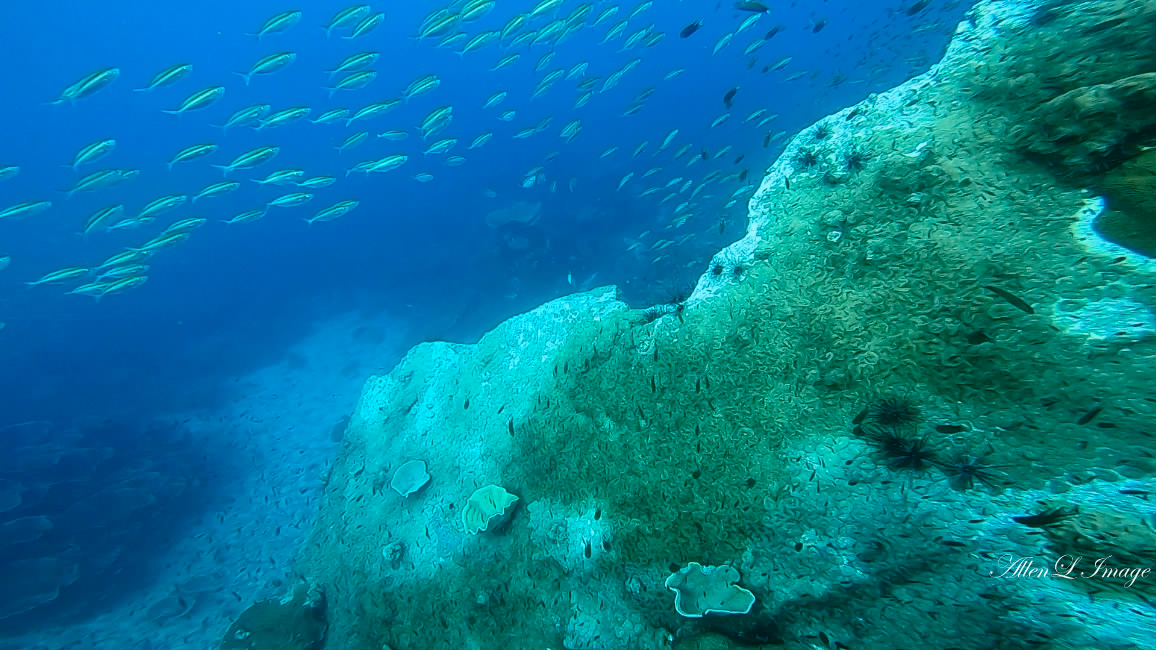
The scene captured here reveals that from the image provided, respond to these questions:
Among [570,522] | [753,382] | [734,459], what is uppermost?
[753,382]

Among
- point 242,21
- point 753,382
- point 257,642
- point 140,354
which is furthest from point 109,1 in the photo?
point 753,382

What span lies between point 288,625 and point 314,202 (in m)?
60.8

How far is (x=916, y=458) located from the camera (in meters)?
2.77

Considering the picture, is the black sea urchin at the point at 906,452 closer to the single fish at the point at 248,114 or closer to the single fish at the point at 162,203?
the single fish at the point at 162,203

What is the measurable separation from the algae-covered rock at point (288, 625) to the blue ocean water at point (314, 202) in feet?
23.0

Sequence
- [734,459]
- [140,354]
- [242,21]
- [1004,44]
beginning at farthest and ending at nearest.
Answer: [242,21] → [140,354] → [734,459] → [1004,44]

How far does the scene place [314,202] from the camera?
57.0 meters

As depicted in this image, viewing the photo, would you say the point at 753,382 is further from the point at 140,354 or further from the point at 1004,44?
the point at 140,354

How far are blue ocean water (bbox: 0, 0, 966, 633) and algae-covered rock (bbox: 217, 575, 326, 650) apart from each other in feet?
23.0

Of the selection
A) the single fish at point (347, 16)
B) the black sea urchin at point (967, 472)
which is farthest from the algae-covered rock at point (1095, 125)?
the single fish at point (347, 16)

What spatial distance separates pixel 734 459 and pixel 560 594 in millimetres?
1974

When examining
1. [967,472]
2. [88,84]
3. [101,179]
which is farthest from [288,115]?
[967,472]

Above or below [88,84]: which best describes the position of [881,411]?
below

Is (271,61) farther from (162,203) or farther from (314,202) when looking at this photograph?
(314,202)
